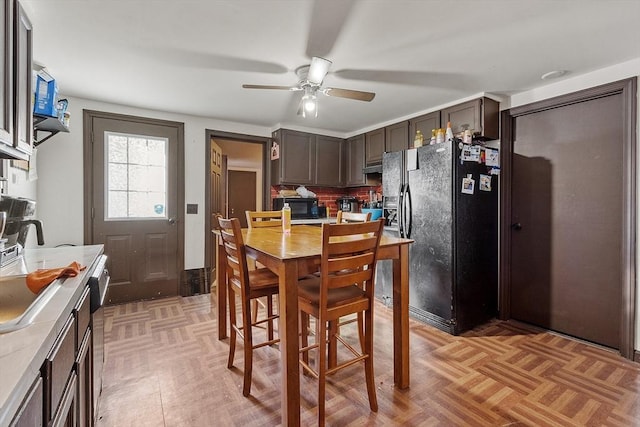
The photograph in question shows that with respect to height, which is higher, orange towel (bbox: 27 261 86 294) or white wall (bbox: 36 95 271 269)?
white wall (bbox: 36 95 271 269)

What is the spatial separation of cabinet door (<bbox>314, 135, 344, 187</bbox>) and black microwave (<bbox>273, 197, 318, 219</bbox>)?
0.30 meters

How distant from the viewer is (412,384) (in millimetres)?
1923

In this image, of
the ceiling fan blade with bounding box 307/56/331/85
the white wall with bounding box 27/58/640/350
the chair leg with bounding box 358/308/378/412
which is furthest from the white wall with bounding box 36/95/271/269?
the chair leg with bounding box 358/308/378/412

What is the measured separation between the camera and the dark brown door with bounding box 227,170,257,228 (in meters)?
6.90

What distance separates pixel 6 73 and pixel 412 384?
103 inches

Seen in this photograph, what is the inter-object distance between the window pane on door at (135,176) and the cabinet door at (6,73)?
2.17 m

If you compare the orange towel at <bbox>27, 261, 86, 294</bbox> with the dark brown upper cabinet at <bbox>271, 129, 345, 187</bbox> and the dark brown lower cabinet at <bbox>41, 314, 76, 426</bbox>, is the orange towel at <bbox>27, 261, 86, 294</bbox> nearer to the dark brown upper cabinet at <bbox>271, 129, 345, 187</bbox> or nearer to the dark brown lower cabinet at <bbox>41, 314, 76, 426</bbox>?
the dark brown lower cabinet at <bbox>41, 314, 76, 426</bbox>

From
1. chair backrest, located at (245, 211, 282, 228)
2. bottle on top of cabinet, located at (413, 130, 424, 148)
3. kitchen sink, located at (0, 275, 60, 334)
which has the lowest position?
kitchen sink, located at (0, 275, 60, 334)

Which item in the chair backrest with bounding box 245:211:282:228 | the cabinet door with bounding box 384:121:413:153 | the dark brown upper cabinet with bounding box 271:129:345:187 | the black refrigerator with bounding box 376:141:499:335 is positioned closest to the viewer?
the black refrigerator with bounding box 376:141:499:335

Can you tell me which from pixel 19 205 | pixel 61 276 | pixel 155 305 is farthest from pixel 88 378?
pixel 155 305

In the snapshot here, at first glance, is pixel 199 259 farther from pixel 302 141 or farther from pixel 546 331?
pixel 546 331

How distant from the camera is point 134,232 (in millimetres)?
3479

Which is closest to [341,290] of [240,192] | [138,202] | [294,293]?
[294,293]

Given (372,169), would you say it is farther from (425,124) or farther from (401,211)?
(401,211)
